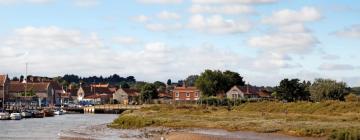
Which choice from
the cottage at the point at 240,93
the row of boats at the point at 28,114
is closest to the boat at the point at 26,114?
the row of boats at the point at 28,114

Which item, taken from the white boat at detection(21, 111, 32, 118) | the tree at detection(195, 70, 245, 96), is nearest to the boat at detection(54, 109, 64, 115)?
the white boat at detection(21, 111, 32, 118)

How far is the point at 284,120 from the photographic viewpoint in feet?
257

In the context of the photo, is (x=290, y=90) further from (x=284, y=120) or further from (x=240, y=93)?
(x=284, y=120)

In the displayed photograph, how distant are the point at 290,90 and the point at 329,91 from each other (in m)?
12.2

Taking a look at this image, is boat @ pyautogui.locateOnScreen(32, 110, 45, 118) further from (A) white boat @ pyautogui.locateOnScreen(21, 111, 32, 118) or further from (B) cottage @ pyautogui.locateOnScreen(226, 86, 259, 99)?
(B) cottage @ pyautogui.locateOnScreen(226, 86, 259, 99)

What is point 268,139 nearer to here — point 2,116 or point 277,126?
point 277,126

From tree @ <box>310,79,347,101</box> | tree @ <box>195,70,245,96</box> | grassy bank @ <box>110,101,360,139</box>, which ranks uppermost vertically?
tree @ <box>195,70,245,96</box>

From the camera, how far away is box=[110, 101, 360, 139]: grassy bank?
6130 centimetres

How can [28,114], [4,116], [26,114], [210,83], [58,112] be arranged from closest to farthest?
1. [4,116]
2. [26,114]
3. [28,114]
4. [58,112]
5. [210,83]

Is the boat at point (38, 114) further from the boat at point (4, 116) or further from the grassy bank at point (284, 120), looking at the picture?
the grassy bank at point (284, 120)

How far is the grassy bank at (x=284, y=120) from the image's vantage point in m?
61.3

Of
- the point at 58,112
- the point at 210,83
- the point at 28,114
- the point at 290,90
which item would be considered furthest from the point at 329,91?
the point at 58,112

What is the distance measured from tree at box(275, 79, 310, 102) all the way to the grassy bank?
3838 cm

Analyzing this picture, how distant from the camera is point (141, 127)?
3455 inches
